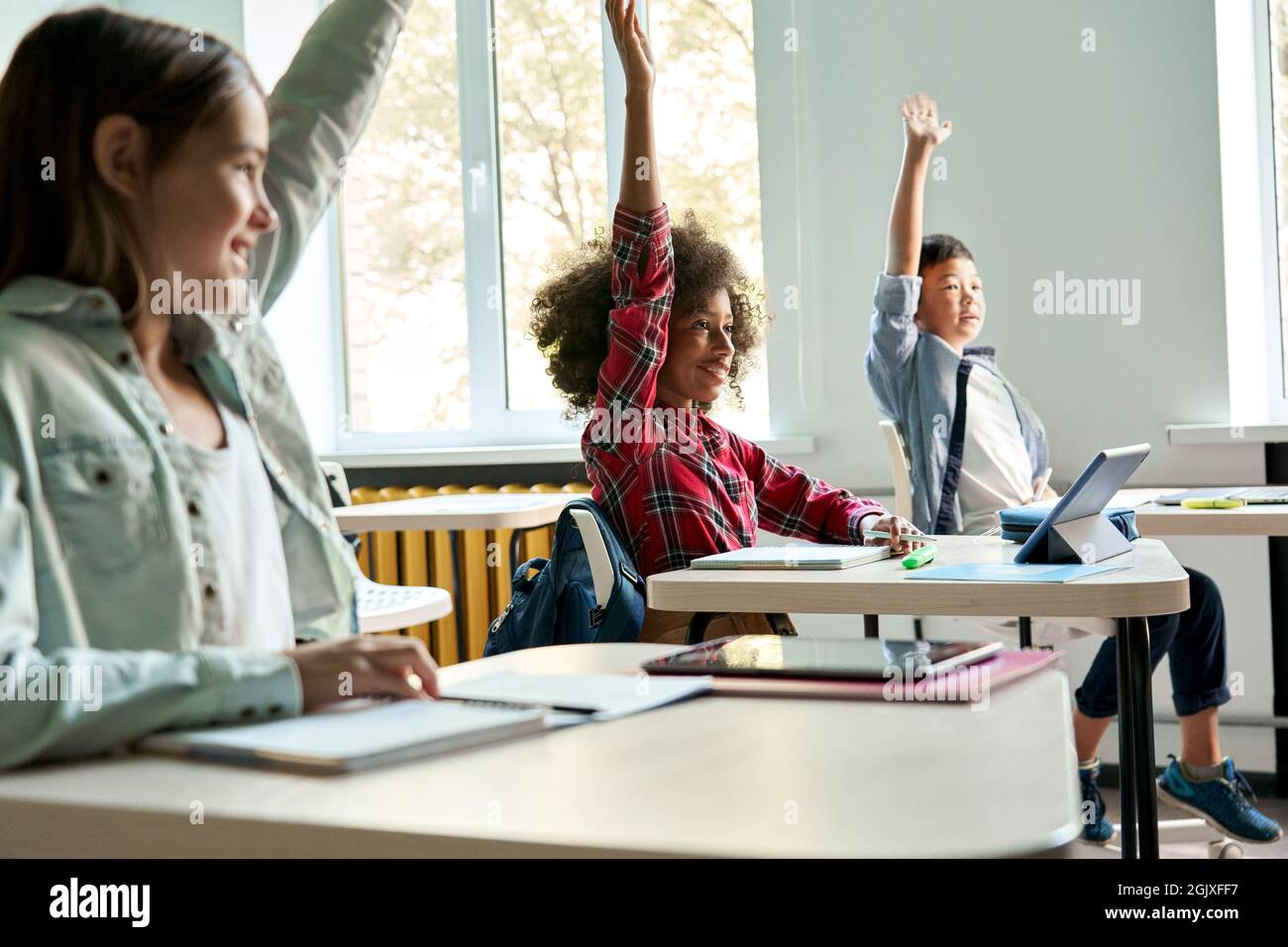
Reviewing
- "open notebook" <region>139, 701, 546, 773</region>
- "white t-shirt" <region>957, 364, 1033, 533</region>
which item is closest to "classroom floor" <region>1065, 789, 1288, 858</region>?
"white t-shirt" <region>957, 364, 1033, 533</region>

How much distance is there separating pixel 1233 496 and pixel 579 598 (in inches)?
54.1

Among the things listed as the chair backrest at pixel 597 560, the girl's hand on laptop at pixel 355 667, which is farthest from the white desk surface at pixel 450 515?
the girl's hand on laptop at pixel 355 667

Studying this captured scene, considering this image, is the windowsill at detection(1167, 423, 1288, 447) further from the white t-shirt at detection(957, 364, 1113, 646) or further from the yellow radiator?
the yellow radiator

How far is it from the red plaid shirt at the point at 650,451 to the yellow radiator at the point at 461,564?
1874 mm

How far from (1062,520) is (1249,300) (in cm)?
220

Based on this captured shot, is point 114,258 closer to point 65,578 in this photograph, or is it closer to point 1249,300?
point 65,578

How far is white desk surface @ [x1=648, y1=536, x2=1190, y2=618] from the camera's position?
1538 mm

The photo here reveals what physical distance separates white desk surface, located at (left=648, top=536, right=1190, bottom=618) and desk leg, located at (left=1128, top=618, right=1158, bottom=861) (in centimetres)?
11

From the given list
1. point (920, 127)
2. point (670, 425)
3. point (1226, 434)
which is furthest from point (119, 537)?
point (1226, 434)

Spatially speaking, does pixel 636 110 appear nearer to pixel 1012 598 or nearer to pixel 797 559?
pixel 797 559

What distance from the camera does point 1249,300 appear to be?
11.9 ft

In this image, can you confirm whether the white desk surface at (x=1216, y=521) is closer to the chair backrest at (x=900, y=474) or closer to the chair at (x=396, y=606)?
the chair backrest at (x=900, y=474)
